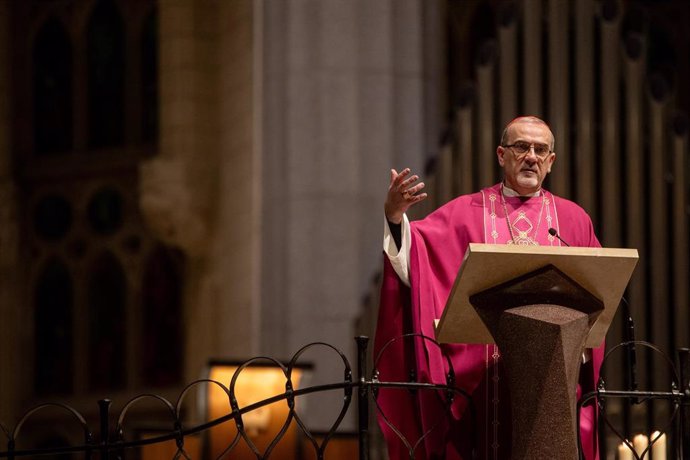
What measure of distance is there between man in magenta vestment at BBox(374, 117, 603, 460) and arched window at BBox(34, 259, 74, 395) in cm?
725

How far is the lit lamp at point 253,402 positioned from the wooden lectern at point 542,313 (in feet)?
10.0

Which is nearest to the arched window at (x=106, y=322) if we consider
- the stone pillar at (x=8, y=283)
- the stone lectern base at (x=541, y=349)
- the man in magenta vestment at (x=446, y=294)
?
the stone pillar at (x=8, y=283)

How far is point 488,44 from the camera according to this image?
10516mm

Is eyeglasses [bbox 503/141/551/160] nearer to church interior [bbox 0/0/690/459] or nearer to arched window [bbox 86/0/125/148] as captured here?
church interior [bbox 0/0/690/459]

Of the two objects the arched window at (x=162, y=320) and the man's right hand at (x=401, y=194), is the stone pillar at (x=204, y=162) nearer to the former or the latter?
the arched window at (x=162, y=320)

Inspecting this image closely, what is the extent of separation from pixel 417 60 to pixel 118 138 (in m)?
3.58

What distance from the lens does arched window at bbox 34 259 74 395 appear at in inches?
530

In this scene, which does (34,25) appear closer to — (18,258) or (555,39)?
(18,258)

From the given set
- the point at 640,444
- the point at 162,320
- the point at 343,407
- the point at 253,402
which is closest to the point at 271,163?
the point at 253,402

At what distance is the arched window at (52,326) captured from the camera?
13469 millimetres

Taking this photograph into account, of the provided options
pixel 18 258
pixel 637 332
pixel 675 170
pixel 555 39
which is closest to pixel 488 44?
pixel 555 39

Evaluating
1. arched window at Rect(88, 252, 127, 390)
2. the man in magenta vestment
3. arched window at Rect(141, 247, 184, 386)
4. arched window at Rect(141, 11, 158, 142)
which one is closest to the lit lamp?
the man in magenta vestment

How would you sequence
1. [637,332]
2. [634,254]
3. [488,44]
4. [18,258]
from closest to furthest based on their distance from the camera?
1. [634,254]
2. [637,332]
3. [488,44]
4. [18,258]

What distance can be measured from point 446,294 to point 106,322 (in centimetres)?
712
